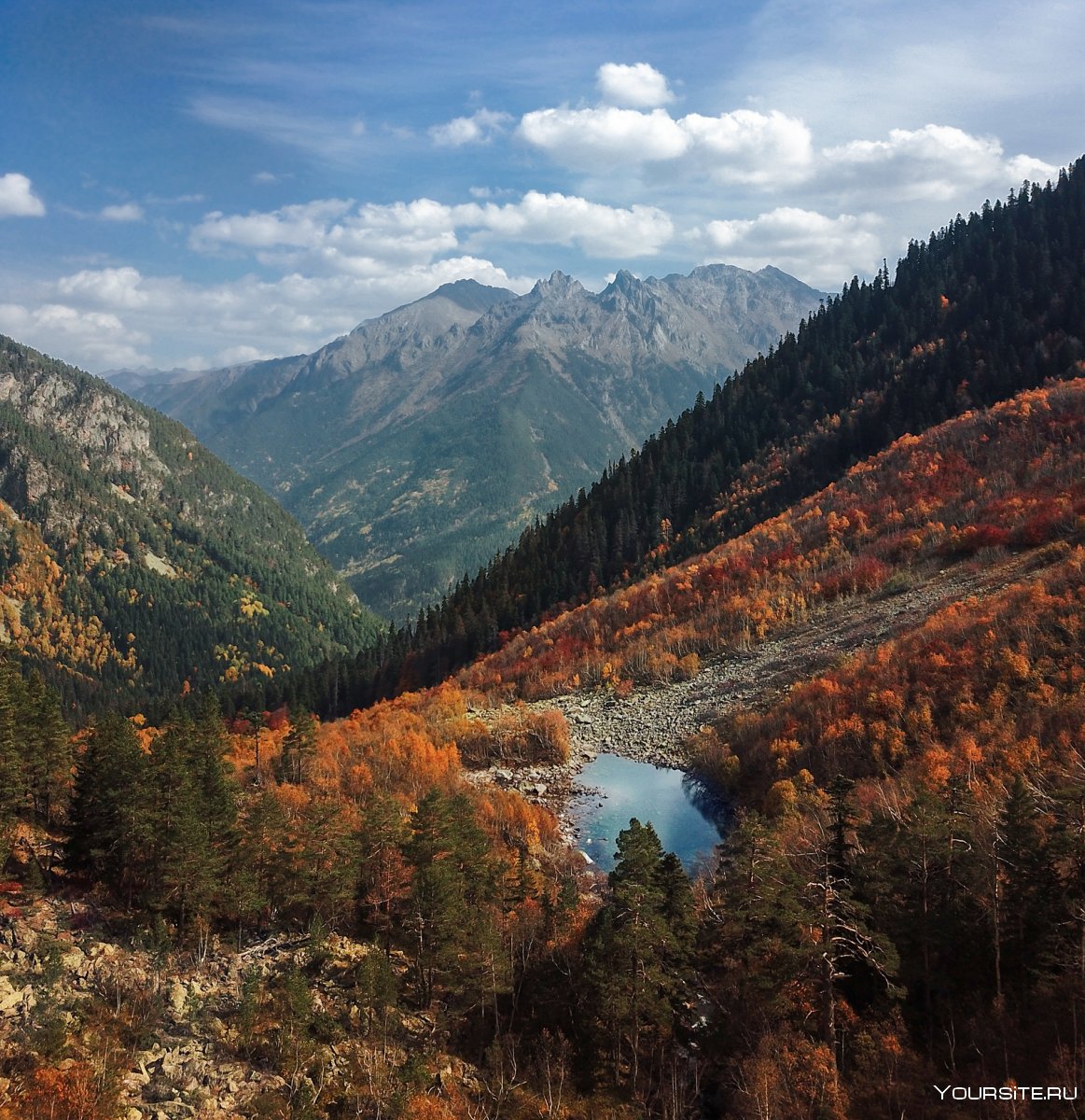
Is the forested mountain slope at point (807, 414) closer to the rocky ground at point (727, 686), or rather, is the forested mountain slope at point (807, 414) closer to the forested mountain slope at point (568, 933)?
the rocky ground at point (727, 686)

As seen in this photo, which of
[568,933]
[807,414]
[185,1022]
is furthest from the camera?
[807,414]

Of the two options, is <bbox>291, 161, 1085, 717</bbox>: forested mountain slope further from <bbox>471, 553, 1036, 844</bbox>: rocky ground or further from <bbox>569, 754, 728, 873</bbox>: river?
<bbox>569, 754, 728, 873</bbox>: river

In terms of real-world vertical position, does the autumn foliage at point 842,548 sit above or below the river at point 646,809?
above

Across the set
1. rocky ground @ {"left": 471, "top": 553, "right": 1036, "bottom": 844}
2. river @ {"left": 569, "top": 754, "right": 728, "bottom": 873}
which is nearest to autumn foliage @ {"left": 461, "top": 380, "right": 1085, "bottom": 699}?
rocky ground @ {"left": 471, "top": 553, "right": 1036, "bottom": 844}

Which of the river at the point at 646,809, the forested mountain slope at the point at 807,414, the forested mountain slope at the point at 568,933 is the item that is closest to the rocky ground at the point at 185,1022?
the forested mountain slope at the point at 568,933

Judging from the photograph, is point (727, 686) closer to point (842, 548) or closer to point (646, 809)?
point (646, 809)

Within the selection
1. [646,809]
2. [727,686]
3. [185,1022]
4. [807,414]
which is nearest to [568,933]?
[185,1022]

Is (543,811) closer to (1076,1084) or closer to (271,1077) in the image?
(271,1077)

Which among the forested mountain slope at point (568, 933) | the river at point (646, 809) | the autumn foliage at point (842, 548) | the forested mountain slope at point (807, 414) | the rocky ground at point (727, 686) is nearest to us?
the forested mountain slope at point (568, 933)
